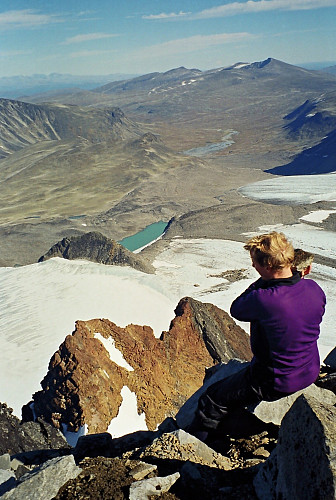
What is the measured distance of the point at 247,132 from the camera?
13875 centimetres

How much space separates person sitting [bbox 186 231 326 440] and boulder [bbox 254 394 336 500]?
0.99 feet

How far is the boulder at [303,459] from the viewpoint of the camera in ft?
10.8

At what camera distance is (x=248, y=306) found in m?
3.88

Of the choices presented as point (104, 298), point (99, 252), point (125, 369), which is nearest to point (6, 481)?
point (125, 369)

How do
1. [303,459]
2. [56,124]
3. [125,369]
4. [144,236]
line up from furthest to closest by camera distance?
[56,124] → [144,236] → [125,369] → [303,459]

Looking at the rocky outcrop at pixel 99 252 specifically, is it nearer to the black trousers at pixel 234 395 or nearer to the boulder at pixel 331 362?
the boulder at pixel 331 362

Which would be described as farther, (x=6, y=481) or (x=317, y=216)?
(x=317, y=216)

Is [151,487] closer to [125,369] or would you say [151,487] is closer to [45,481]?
[45,481]

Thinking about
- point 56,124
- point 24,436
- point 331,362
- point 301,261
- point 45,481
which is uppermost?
point 56,124

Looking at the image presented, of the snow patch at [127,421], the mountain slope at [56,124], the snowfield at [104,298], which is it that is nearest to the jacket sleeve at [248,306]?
the snow patch at [127,421]

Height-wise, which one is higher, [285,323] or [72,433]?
[285,323]

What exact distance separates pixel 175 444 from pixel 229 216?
5038 cm

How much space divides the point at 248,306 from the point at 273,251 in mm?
523

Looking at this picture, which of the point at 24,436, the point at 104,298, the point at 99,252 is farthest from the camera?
the point at 99,252
